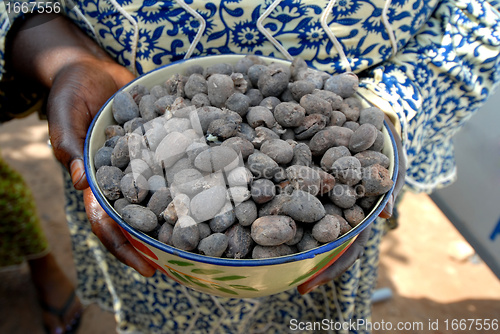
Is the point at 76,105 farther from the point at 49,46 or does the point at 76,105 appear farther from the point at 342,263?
the point at 342,263

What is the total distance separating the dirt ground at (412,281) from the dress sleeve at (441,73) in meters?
0.98

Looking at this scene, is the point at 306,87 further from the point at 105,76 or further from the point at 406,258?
the point at 406,258

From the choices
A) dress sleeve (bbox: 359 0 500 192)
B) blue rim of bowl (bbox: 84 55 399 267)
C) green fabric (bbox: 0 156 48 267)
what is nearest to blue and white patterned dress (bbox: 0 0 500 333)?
dress sleeve (bbox: 359 0 500 192)

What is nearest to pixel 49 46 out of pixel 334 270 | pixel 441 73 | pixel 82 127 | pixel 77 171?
pixel 82 127

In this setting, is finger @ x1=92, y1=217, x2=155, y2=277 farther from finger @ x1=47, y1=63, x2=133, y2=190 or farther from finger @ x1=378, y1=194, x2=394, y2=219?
finger @ x1=378, y1=194, x2=394, y2=219

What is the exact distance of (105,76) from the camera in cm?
92

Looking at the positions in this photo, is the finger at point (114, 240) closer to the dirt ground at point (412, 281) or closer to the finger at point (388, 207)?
the finger at point (388, 207)

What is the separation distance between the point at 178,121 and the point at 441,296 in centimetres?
155

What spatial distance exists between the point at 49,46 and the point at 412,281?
1736mm

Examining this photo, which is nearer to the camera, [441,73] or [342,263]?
[342,263]

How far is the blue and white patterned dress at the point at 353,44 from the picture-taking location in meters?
0.83

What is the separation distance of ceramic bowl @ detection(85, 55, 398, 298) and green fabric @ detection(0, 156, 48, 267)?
83cm

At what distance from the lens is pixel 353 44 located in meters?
0.88

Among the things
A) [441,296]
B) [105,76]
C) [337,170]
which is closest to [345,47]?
[337,170]
